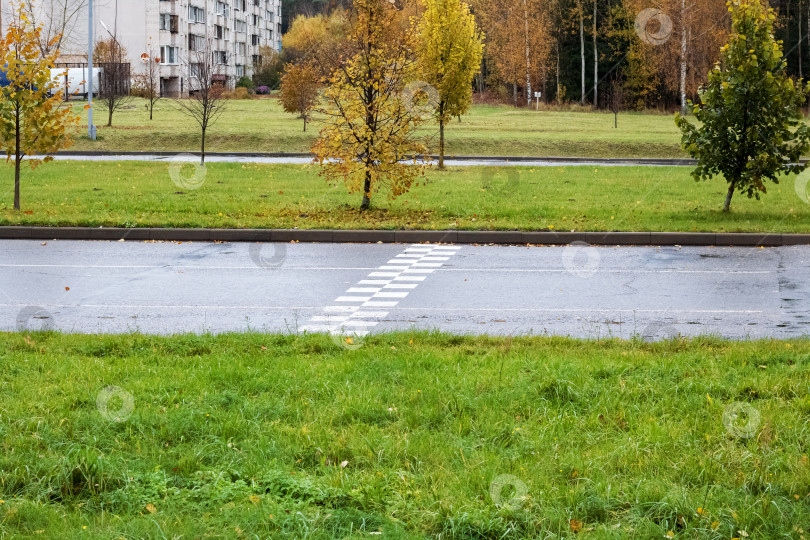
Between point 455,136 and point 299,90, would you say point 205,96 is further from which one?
point 299,90

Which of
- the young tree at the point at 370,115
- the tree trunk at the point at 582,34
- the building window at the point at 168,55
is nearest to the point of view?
the young tree at the point at 370,115

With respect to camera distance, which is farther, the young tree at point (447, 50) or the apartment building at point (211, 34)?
the apartment building at point (211, 34)

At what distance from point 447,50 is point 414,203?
10541mm

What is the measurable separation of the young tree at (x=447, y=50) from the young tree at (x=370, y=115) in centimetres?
963

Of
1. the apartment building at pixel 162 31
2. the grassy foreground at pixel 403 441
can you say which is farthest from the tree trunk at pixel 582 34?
the grassy foreground at pixel 403 441

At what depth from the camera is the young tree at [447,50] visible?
2758 centimetres

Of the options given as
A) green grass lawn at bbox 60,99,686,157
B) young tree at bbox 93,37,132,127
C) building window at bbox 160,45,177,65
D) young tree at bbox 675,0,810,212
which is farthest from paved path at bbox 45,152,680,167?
building window at bbox 160,45,177,65

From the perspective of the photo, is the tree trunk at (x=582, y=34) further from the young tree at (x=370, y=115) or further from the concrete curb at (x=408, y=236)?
the concrete curb at (x=408, y=236)

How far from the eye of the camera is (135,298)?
10328mm

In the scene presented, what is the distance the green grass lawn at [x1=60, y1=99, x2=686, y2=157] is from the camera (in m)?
35.6

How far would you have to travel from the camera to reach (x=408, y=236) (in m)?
15.2

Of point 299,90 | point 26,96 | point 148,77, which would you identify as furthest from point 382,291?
point 148,77

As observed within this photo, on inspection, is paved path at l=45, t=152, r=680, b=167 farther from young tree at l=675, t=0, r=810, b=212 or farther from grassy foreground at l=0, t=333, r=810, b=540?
grassy foreground at l=0, t=333, r=810, b=540

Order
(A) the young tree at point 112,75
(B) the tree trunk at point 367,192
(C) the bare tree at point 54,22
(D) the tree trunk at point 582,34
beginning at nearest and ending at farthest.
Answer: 1. (B) the tree trunk at point 367,192
2. (C) the bare tree at point 54,22
3. (A) the young tree at point 112,75
4. (D) the tree trunk at point 582,34
